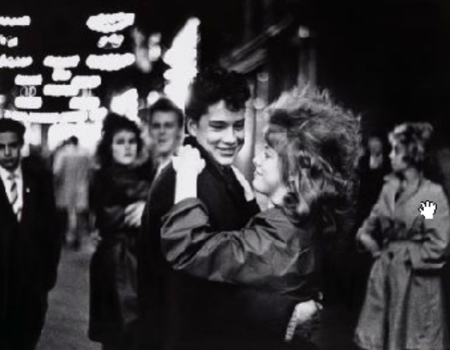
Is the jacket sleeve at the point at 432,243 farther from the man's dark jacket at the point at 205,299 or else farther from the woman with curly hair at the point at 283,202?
the man's dark jacket at the point at 205,299

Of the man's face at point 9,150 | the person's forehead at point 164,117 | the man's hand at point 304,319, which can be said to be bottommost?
the man's hand at point 304,319

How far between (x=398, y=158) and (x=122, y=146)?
58.9 inches

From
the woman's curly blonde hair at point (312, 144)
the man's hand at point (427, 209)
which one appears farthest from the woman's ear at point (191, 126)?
the man's hand at point (427, 209)

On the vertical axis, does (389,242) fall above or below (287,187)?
below

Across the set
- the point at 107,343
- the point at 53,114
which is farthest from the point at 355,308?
the point at 53,114

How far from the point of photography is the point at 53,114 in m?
4.50

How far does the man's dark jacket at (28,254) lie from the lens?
4539mm

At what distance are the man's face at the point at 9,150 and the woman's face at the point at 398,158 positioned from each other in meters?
2.04

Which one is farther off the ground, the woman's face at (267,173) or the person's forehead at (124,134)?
the person's forehead at (124,134)

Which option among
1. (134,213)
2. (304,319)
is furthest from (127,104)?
(304,319)

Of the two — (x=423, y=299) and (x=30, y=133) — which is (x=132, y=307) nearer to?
(x=30, y=133)

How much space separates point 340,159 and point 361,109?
29 centimetres

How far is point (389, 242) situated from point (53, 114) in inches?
77.2

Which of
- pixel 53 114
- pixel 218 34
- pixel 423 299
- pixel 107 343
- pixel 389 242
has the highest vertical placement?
pixel 218 34
